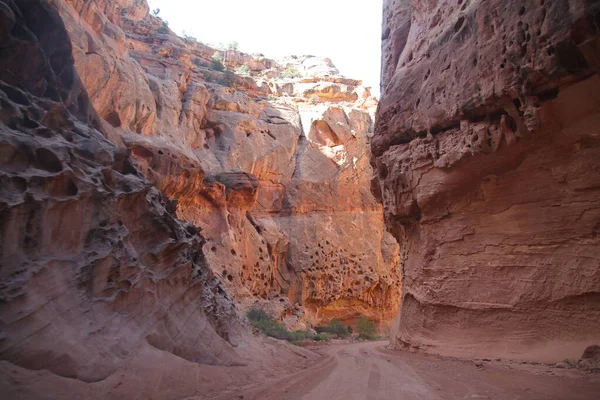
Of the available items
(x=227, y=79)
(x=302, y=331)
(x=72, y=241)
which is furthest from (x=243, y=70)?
(x=72, y=241)

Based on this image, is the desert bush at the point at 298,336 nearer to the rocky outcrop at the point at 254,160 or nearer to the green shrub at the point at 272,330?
the green shrub at the point at 272,330

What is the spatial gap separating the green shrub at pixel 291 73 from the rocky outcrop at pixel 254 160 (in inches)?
125

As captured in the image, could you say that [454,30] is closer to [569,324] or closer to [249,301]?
[569,324]

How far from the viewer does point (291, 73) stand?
37.2m

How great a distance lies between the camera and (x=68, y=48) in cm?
701

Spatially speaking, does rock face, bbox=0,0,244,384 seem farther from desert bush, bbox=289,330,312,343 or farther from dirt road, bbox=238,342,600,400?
desert bush, bbox=289,330,312,343

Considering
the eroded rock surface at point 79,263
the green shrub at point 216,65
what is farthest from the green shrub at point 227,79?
the eroded rock surface at point 79,263

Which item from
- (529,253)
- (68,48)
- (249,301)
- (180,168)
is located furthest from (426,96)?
(249,301)

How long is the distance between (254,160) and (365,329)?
11987 millimetres

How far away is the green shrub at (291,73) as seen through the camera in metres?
36.6

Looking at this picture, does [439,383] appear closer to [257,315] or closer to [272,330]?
[272,330]

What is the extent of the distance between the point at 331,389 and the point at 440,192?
514 centimetres

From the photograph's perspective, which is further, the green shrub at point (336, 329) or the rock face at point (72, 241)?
the green shrub at point (336, 329)

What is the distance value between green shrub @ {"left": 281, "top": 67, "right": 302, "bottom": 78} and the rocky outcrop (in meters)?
3.18
